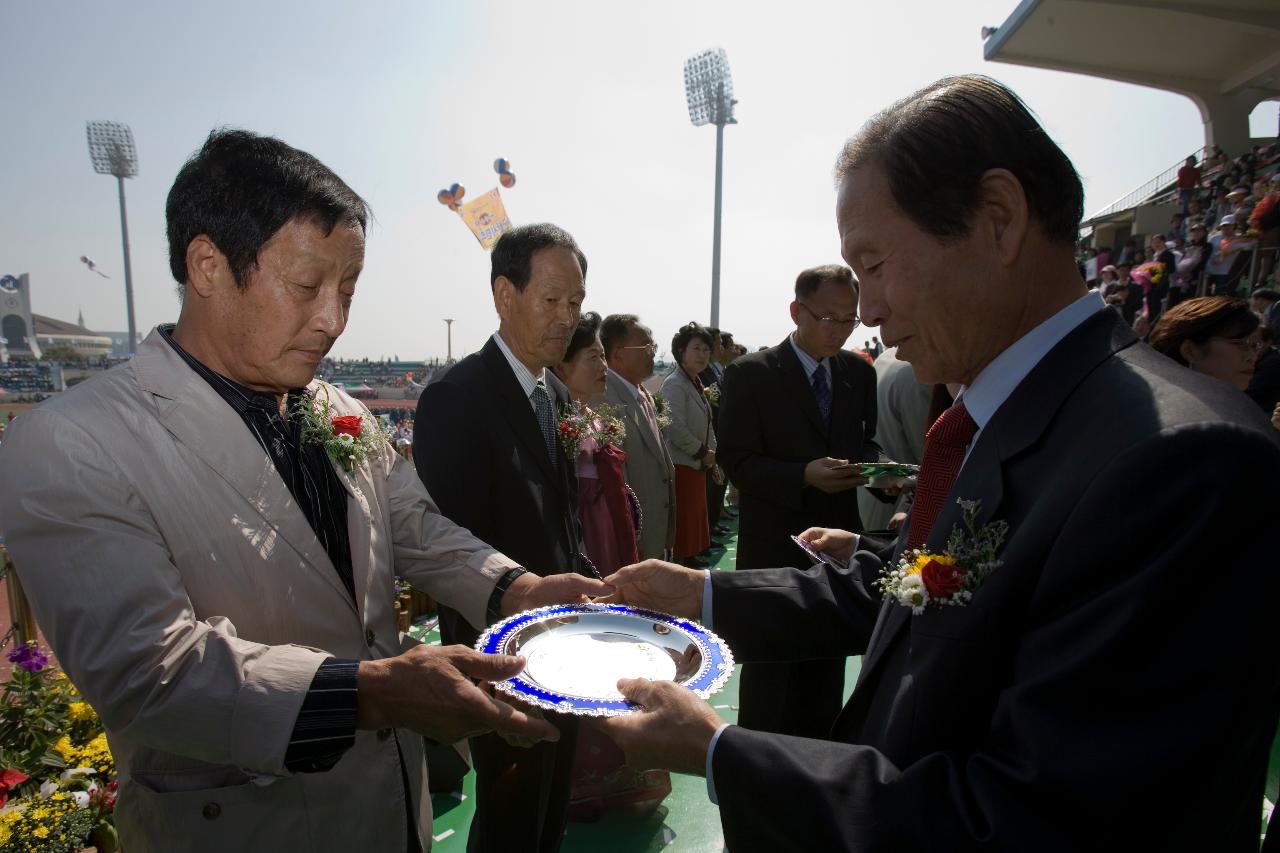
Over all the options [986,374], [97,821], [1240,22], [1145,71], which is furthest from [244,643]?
[1145,71]

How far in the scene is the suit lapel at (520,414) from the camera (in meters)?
3.02

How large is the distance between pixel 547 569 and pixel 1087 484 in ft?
7.17

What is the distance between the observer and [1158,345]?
4508mm

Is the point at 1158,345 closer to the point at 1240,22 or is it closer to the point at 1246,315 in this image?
the point at 1246,315

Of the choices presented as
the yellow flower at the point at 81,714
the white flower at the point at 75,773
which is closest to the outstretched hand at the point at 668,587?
the white flower at the point at 75,773

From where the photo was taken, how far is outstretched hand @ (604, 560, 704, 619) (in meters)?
2.42

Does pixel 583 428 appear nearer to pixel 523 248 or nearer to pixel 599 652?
pixel 523 248

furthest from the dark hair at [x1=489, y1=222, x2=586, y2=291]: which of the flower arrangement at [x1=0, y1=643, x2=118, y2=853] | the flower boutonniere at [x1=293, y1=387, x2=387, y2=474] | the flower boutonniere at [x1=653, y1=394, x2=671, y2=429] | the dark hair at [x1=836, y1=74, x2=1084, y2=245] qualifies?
the flower boutonniere at [x1=653, y1=394, x2=671, y2=429]

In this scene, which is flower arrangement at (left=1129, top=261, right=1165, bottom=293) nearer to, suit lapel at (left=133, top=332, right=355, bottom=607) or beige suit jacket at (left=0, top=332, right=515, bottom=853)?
beige suit jacket at (left=0, top=332, right=515, bottom=853)

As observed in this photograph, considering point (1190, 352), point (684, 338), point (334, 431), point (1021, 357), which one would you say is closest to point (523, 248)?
point (334, 431)

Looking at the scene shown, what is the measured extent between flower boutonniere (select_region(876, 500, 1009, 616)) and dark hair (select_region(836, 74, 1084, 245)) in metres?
0.63

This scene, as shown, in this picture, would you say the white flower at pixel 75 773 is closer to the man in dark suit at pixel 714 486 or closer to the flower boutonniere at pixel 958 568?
the flower boutonniere at pixel 958 568

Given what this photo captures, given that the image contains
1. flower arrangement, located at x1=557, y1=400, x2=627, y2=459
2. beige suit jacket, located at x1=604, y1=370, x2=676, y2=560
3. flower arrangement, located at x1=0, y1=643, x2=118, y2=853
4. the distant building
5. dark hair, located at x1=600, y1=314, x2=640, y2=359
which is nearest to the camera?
flower arrangement, located at x1=0, y1=643, x2=118, y2=853

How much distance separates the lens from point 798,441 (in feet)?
13.7
